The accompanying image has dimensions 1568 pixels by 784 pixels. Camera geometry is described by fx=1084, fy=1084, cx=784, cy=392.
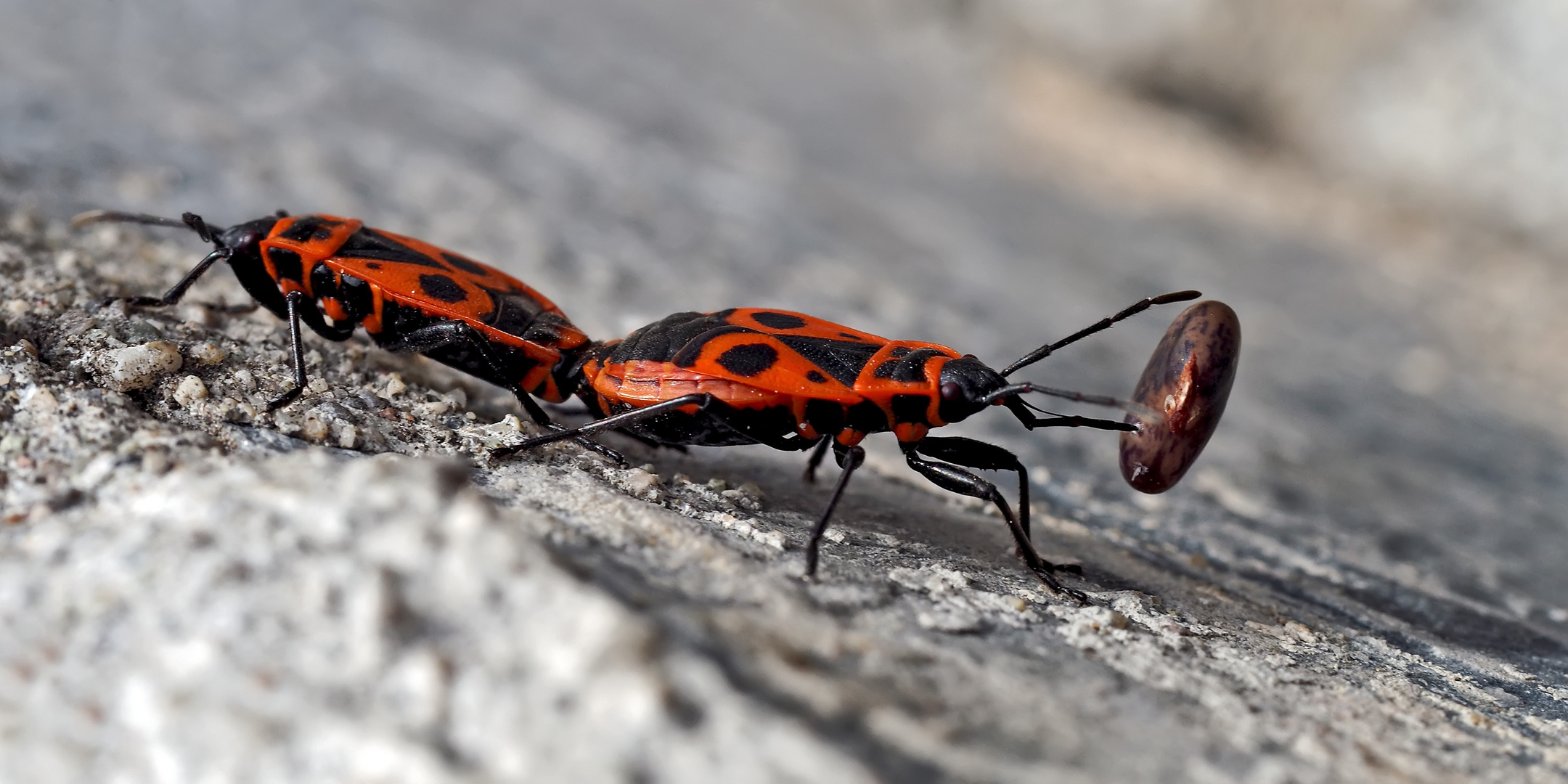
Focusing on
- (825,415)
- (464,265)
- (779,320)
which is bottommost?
(825,415)

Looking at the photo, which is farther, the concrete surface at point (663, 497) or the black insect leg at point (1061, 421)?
the black insect leg at point (1061, 421)

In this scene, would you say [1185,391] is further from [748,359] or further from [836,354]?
[748,359]

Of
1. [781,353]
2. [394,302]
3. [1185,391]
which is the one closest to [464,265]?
A: [394,302]

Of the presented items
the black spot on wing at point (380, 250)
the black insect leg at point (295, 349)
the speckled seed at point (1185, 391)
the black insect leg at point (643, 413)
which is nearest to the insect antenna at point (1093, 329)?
the speckled seed at point (1185, 391)

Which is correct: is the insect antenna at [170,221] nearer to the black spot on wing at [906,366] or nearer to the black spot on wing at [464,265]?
the black spot on wing at [464,265]

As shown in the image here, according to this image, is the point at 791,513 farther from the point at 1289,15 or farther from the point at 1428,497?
the point at 1289,15

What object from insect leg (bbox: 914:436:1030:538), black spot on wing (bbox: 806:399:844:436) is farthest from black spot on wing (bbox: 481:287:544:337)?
insect leg (bbox: 914:436:1030:538)

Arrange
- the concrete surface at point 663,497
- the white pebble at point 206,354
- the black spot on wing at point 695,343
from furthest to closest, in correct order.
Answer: the black spot on wing at point 695,343 < the white pebble at point 206,354 < the concrete surface at point 663,497
